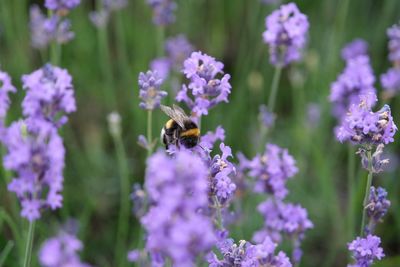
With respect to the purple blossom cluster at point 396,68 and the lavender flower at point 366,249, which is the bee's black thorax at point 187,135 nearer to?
the lavender flower at point 366,249

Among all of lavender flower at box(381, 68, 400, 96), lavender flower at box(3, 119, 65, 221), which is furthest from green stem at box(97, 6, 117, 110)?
lavender flower at box(3, 119, 65, 221)

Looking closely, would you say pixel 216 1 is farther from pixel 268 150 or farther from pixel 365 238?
pixel 365 238

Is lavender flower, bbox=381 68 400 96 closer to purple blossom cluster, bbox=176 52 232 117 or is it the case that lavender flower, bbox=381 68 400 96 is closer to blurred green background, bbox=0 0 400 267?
blurred green background, bbox=0 0 400 267

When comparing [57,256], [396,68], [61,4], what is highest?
[396,68]

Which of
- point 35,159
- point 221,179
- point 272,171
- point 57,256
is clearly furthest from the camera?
point 272,171

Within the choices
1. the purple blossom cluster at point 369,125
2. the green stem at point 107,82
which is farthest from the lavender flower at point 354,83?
the green stem at point 107,82

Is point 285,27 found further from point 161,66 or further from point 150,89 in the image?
point 161,66

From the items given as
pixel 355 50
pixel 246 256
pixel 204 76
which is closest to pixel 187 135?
pixel 204 76
